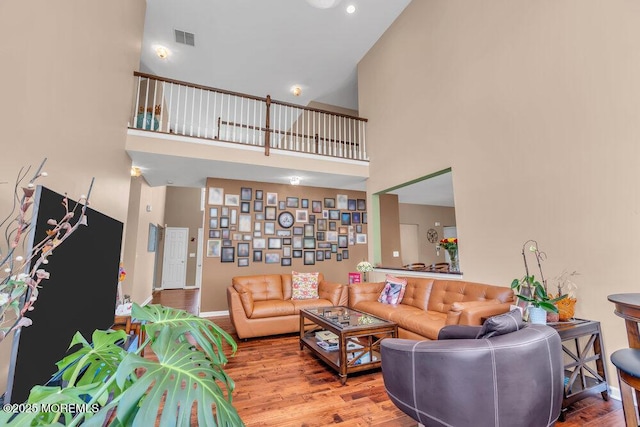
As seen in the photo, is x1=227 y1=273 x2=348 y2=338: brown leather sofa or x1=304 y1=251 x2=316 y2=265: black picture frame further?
x1=304 y1=251 x2=316 y2=265: black picture frame

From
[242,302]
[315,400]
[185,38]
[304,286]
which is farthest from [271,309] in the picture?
[185,38]

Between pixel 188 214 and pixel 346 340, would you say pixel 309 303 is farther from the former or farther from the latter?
pixel 188 214

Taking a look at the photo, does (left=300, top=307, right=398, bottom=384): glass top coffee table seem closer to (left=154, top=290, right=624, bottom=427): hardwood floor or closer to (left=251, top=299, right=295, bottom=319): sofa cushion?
(left=154, top=290, right=624, bottom=427): hardwood floor

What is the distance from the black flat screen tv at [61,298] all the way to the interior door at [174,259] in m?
7.79

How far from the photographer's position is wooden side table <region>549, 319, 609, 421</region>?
2186mm

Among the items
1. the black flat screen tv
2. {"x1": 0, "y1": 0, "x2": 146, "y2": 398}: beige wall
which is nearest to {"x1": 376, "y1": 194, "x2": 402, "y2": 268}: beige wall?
{"x1": 0, "y1": 0, "x2": 146, "y2": 398}: beige wall

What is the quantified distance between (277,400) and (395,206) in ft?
14.9

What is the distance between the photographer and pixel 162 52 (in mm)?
5668

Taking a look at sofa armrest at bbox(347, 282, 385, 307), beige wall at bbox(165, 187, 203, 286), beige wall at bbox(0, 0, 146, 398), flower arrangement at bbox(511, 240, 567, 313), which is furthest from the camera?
beige wall at bbox(165, 187, 203, 286)

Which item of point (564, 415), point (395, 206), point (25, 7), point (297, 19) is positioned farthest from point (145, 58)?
point (564, 415)

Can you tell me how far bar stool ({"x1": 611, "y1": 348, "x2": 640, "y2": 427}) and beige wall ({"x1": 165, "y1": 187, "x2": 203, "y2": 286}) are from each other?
10121 mm

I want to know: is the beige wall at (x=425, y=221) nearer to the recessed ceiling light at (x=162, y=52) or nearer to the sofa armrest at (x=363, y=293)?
the sofa armrest at (x=363, y=293)

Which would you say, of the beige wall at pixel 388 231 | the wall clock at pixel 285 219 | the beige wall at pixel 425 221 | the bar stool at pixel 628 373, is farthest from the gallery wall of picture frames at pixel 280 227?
the bar stool at pixel 628 373

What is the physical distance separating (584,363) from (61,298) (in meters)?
3.64
